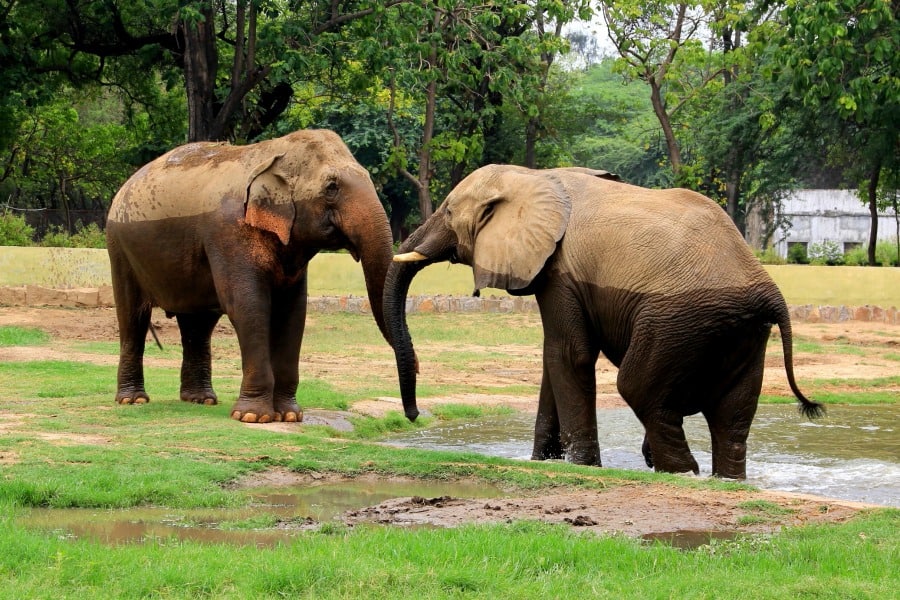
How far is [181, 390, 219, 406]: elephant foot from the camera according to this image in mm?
12773

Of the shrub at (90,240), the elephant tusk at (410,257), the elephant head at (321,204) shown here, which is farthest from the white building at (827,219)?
the elephant tusk at (410,257)

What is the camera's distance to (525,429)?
1352 cm

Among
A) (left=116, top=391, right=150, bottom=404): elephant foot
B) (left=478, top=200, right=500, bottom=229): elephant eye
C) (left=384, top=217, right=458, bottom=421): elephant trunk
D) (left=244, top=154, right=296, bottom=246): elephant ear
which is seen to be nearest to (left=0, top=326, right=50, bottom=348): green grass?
(left=116, top=391, right=150, bottom=404): elephant foot

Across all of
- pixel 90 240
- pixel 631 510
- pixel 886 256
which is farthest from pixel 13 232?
pixel 631 510

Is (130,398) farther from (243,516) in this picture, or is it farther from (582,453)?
(243,516)

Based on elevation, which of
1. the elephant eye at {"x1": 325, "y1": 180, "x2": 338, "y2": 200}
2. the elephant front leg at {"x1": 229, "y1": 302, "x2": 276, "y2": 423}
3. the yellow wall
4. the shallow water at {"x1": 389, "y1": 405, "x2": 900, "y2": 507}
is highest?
the elephant eye at {"x1": 325, "y1": 180, "x2": 338, "y2": 200}

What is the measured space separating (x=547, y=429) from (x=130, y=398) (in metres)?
4.55

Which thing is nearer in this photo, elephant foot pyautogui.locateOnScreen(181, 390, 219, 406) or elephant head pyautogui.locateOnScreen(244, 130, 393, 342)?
elephant head pyautogui.locateOnScreen(244, 130, 393, 342)

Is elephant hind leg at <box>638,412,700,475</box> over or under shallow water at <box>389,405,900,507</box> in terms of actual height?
over

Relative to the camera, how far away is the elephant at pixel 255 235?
1108 centimetres

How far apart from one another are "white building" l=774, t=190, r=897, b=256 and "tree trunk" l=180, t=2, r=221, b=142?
48.7 meters

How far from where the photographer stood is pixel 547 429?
10.5 m

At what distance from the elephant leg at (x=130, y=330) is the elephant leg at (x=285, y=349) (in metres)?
1.65

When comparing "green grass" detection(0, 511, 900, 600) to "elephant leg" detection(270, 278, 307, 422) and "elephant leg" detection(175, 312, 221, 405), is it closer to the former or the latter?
"elephant leg" detection(270, 278, 307, 422)
